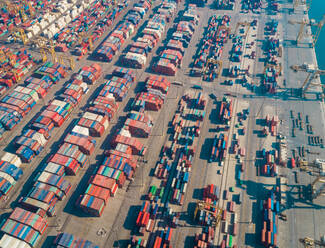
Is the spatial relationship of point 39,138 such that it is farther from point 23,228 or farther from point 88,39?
point 88,39

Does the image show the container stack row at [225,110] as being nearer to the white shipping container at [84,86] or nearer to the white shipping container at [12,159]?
the white shipping container at [84,86]

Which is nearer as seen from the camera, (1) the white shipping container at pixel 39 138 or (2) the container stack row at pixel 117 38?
(1) the white shipping container at pixel 39 138

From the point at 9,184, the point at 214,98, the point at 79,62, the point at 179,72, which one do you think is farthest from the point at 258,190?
the point at 79,62

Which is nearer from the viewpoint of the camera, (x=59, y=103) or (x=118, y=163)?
(x=118, y=163)

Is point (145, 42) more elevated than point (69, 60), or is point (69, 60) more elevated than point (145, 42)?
point (145, 42)

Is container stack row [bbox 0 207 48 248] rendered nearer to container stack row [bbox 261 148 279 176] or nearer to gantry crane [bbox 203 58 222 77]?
container stack row [bbox 261 148 279 176]

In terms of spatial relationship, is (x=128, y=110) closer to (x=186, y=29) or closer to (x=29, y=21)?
(x=186, y=29)

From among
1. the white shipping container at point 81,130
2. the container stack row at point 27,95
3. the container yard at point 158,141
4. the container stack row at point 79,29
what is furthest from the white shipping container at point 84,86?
the container stack row at point 79,29

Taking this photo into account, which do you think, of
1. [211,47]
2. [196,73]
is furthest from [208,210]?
[211,47]
